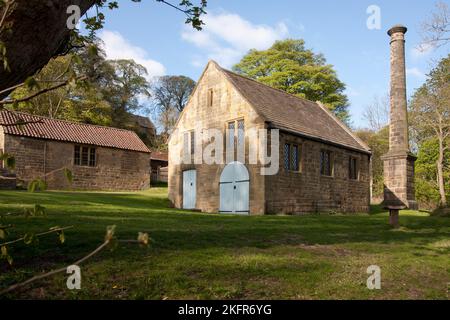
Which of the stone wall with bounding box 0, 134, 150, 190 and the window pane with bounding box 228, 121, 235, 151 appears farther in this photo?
the stone wall with bounding box 0, 134, 150, 190

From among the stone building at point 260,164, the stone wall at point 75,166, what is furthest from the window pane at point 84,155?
the stone building at point 260,164

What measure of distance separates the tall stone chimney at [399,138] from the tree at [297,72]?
2295 centimetres

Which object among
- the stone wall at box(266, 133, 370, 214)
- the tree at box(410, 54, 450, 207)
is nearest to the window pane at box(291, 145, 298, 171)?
the stone wall at box(266, 133, 370, 214)

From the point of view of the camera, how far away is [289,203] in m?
A: 21.8

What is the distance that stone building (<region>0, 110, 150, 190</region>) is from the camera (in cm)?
2970

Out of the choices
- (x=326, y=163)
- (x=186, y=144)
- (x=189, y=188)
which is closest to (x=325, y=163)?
(x=326, y=163)

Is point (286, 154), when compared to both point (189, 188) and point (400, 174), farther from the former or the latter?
point (189, 188)

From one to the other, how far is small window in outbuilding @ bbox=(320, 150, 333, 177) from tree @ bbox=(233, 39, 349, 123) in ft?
68.6

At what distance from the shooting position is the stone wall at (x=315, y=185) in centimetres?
2125

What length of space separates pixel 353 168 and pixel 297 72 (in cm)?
2165

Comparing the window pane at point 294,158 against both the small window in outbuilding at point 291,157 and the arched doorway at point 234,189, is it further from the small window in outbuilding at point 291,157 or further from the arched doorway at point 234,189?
the arched doorway at point 234,189

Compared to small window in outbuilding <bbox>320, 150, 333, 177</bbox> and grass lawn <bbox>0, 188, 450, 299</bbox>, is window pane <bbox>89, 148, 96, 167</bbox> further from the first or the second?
grass lawn <bbox>0, 188, 450, 299</bbox>

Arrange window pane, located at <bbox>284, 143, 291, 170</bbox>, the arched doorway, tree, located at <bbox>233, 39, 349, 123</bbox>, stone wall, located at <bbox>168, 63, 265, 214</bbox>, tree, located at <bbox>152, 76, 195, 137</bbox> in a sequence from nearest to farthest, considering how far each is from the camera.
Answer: stone wall, located at <bbox>168, 63, 265, 214</bbox> → the arched doorway → window pane, located at <bbox>284, 143, 291, 170</bbox> → tree, located at <bbox>233, 39, 349, 123</bbox> → tree, located at <bbox>152, 76, 195, 137</bbox>
